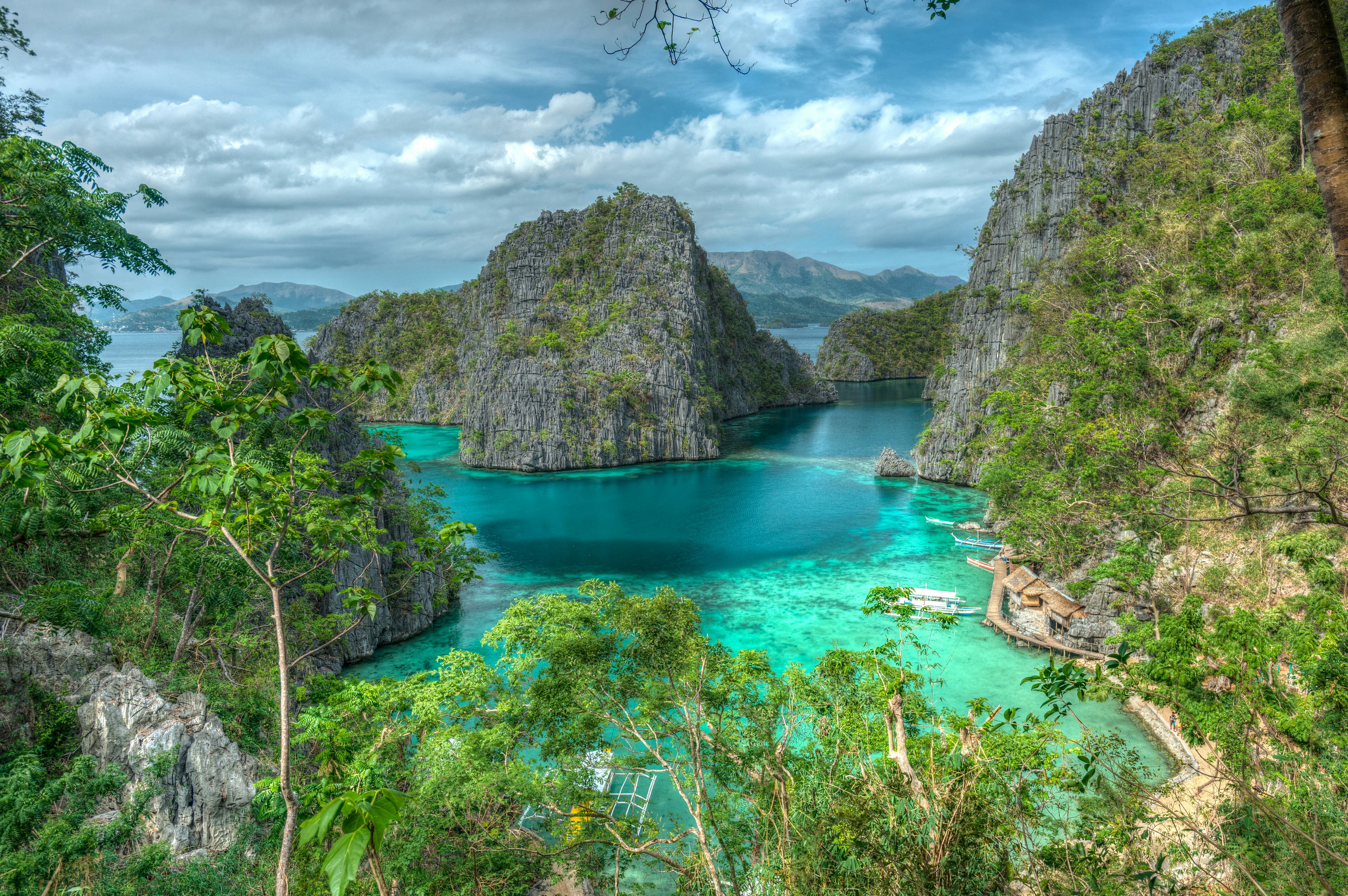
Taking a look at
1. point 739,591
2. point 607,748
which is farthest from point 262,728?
point 739,591

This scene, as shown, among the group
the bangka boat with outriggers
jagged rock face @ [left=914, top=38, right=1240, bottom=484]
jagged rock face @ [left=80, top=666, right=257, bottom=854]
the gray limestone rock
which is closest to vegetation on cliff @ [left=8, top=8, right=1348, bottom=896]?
jagged rock face @ [left=80, top=666, right=257, bottom=854]

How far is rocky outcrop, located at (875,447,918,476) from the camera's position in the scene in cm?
4569

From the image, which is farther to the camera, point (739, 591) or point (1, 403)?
point (739, 591)

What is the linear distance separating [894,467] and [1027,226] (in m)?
18.7

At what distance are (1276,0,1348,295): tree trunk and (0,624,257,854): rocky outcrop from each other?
1245 cm

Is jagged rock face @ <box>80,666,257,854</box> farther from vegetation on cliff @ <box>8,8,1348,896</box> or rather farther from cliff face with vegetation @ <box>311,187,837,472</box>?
cliff face with vegetation @ <box>311,187,837,472</box>

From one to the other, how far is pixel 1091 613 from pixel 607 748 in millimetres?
16966

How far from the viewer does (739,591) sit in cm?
2689

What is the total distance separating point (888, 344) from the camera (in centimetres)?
10612

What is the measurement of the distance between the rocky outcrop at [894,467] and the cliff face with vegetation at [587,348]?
15896 millimetres

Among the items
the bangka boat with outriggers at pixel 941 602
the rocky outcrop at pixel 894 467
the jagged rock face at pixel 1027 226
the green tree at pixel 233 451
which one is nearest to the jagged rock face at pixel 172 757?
the green tree at pixel 233 451

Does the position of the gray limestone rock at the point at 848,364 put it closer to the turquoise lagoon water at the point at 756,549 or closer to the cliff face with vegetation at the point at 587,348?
the cliff face with vegetation at the point at 587,348

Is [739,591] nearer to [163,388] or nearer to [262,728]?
[262,728]

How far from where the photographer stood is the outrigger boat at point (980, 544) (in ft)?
100
